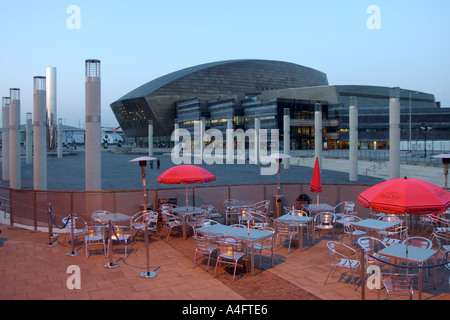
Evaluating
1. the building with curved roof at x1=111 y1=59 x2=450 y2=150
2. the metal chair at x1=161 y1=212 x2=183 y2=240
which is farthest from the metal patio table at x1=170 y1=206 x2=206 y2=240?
the building with curved roof at x1=111 y1=59 x2=450 y2=150

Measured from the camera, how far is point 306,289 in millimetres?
7000

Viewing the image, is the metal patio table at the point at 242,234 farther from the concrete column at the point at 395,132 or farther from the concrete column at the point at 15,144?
the concrete column at the point at 15,144

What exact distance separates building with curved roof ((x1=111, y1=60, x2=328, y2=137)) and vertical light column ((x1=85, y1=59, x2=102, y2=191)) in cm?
8719

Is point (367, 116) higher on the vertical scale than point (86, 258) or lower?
higher

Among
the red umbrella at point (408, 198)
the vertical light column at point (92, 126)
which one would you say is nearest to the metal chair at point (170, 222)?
the vertical light column at point (92, 126)

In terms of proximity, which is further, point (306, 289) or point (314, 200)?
point (314, 200)

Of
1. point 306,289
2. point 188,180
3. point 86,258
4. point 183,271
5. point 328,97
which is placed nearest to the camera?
point 306,289

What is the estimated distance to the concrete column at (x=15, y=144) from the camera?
23625 millimetres

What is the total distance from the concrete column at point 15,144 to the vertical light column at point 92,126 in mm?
12567

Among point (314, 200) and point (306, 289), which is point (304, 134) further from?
point (306, 289)

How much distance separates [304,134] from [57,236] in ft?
252

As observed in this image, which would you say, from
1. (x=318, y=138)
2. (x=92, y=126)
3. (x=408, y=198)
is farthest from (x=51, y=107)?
(x=408, y=198)

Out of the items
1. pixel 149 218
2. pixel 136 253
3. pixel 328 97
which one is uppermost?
pixel 328 97
